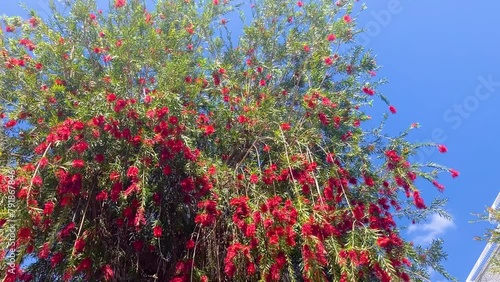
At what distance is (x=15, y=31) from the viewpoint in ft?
18.6

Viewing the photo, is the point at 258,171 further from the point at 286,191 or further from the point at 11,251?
the point at 11,251

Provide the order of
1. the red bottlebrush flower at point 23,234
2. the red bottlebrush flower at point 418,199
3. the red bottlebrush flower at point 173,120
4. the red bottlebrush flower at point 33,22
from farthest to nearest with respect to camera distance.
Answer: the red bottlebrush flower at point 33,22 → the red bottlebrush flower at point 418,199 → the red bottlebrush flower at point 173,120 → the red bottlebrush flower at point 23,234

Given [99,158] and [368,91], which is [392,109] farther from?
[99,158]

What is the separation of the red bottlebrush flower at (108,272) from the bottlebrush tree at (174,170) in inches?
0.6

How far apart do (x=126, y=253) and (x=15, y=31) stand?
321 cm

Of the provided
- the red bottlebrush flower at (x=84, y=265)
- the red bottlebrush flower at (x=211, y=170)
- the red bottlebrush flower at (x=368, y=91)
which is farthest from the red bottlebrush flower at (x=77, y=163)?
the red bottlebrush flower at (x=368, y=91)

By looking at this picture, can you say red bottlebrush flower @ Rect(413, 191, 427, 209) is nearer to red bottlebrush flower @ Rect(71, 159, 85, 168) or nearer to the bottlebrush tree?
the bottlebrush tree

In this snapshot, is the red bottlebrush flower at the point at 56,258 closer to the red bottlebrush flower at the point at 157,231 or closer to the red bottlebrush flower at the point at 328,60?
the red bottlebrush flower at the point at 157,231

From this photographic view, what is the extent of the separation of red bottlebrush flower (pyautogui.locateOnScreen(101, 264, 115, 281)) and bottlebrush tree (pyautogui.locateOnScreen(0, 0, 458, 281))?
0.02m

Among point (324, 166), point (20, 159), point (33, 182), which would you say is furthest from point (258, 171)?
point (20, 159)

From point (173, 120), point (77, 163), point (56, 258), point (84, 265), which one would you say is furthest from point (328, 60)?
point (56, 258)

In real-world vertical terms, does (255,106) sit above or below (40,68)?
below

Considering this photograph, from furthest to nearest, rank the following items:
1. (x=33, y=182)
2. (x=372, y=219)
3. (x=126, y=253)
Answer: (x=372, y=219) < (x=126, y=253) < (x=33, y=182)

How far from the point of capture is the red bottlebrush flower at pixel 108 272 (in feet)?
12.5
